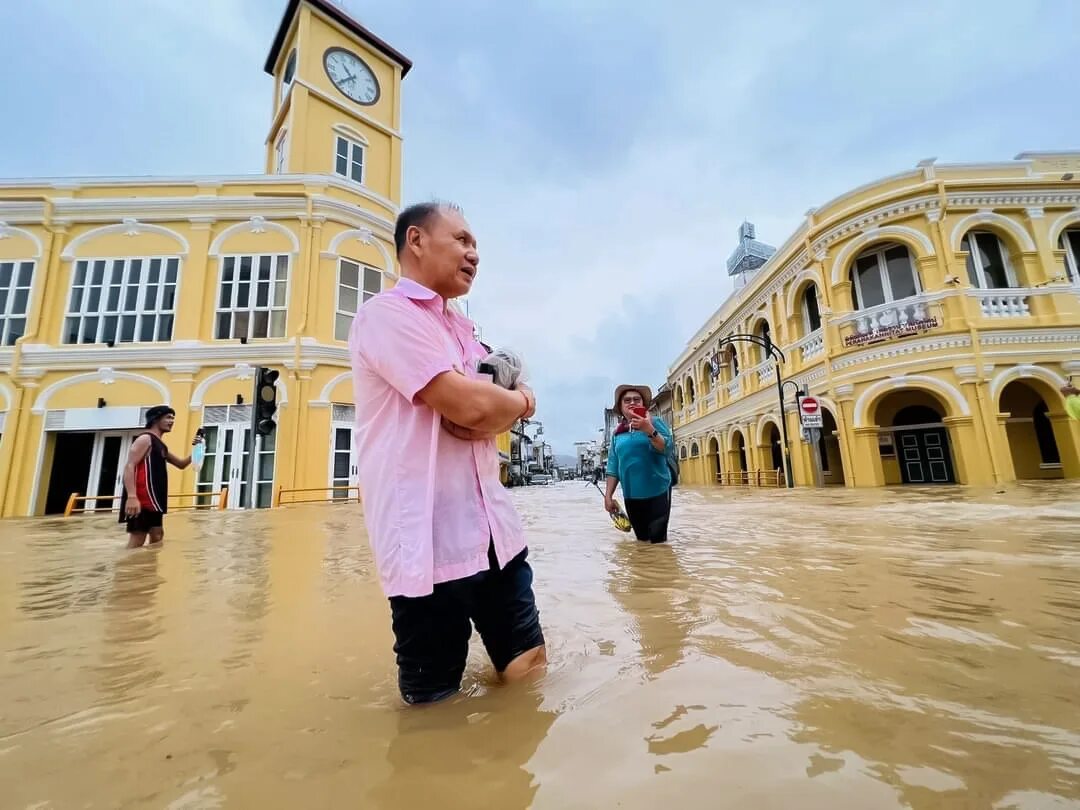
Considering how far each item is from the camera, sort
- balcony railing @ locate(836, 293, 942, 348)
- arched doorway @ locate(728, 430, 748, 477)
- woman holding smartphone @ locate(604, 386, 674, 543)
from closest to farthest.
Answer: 1. woman holding smartphone @ locate(604, 386, 674, 543)
2. balcony railing @ locate(836, 293, 942, 348)
3. arched doorway @ locate(728, 430, 748, 477)

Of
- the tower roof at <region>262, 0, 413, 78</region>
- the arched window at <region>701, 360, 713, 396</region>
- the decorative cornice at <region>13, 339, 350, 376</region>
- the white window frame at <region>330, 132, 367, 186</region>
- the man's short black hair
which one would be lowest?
the man's short black hair

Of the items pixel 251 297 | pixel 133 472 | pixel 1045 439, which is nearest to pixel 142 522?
pixel 133 472

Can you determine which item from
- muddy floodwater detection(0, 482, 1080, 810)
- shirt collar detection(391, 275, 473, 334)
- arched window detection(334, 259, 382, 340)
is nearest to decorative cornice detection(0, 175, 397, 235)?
arched window detection(334, 259, 382, 340)

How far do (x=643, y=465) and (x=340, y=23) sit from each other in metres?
19.7

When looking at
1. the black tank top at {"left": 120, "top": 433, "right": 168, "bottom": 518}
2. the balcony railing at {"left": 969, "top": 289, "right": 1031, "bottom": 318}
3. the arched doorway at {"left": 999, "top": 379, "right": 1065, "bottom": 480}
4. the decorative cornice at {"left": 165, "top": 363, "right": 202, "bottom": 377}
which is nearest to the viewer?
the black tank top at {"left": 120, "top": 433, "right": 168, "bottom": 518}

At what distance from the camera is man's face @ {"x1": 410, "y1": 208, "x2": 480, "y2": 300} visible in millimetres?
1729

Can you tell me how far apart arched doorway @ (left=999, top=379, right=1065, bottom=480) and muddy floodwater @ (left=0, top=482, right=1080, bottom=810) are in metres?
13.4

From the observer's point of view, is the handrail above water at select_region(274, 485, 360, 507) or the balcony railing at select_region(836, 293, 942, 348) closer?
the handrail above water at select_region(274, 485, 360, 507)

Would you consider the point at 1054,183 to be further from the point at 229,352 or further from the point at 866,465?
the point at 229,352

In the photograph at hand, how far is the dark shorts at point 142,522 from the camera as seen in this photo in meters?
5.73

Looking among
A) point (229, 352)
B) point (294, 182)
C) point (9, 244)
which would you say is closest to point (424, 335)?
point (229, 352)

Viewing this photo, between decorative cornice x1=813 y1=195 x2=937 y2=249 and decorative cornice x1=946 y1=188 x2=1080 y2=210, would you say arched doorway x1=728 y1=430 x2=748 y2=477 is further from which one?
decorative cornice x1=946 y1=188 x2=1080 y2=210

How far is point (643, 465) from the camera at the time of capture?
471 centimetres

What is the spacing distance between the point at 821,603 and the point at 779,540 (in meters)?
2.42
